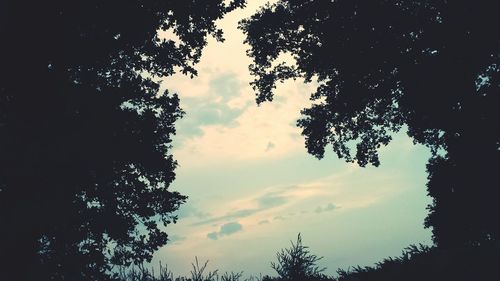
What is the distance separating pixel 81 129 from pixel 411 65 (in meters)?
11.7

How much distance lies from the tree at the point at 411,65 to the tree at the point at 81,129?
6259mm

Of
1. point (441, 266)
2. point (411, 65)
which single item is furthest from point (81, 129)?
point (411, 65)

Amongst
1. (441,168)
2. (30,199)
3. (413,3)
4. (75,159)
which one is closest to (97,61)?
(75,159)

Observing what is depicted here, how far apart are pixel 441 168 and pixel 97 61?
1739 centimetres

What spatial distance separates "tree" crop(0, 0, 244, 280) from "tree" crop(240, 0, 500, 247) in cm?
626

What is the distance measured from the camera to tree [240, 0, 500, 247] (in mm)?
14414

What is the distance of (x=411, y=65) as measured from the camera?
15047 mm

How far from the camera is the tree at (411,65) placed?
47.3 feet

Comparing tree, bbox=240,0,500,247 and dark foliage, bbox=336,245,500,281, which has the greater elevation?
tree, bbox=240,0,500,247

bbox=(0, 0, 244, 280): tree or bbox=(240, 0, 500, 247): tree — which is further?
bbox=(240, 0, 500, 247): tree

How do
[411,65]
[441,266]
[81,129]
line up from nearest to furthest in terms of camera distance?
[441,266], [81,129], [411,65]

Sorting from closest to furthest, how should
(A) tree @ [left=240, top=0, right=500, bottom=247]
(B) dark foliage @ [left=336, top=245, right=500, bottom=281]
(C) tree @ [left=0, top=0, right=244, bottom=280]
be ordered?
(B) dark foliage @ [left=336, top=245, right=500, bottom=281]
(C) tree @ [left=0, top=0, right=244, bottom=280]
(A) tree @ [left=240, top=0, right=500, bottom=247]

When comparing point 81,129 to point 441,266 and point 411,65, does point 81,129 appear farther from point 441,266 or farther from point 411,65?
point 411,65

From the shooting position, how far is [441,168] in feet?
67.4
